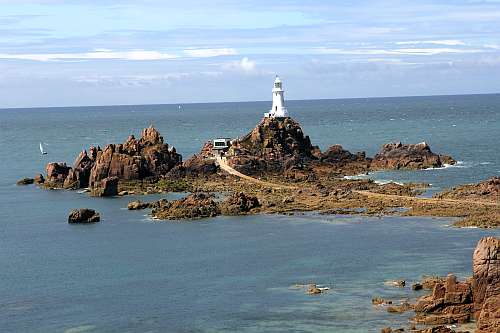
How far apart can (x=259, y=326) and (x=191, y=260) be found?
22.5 m

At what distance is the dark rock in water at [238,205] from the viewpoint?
336 feet

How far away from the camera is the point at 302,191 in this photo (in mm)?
113312

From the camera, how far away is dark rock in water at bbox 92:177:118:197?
11981 centimetres

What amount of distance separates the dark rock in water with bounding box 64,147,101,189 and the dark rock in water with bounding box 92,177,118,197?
31.2 feet

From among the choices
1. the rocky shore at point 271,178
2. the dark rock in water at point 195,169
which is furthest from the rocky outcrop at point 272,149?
the dark rock in water at point 195,169

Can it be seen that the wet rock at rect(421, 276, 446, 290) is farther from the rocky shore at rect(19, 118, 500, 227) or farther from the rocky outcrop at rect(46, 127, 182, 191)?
the rocky outcrop at rect(46, 127, 182, 191)

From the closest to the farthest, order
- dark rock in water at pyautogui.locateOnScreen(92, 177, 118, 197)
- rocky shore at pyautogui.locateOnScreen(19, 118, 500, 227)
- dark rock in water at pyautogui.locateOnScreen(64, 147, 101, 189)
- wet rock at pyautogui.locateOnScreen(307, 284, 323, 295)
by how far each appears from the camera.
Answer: wet rock at pyautogui.locateOnScreen(307, 284, 323, 295) → rocky shore at pyautogui.locateOnScreen(19, 118, 500, 227) → dark rock in water at pyautogui.locateOnScreen(92, 177, 118, 197) → dark rock in water at pyautogui.locateOnScreen(64, 147, 101, 189)

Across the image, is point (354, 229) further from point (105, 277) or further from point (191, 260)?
point (105, 277)

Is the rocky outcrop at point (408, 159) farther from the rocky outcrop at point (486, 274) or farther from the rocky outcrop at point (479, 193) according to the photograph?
the rocky outcrop at point (486, 274)

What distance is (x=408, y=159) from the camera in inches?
5527

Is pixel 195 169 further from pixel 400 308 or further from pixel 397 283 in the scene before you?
pixel 400 308

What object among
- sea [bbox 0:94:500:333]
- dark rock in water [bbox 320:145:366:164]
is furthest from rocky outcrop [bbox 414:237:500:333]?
dark rock in water [bbox 320:145:366:164]

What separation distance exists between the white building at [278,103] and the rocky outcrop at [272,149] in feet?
11.4

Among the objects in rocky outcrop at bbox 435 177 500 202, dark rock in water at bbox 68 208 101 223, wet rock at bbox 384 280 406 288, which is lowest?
wet rock at bbox 384 280 406 288
